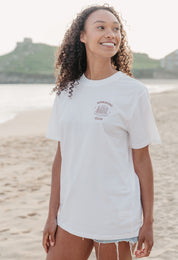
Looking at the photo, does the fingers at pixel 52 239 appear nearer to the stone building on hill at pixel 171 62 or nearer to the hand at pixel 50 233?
the hand at pixel 50 233

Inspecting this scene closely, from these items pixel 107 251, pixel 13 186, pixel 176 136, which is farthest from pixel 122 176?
pixel 176 136

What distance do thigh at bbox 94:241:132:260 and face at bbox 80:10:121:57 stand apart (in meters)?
0.95

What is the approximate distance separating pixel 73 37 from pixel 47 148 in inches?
280

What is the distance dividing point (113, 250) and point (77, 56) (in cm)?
111

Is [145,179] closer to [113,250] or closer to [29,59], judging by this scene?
[113,250]

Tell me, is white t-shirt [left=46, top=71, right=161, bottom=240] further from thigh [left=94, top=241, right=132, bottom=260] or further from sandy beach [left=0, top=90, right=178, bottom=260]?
sandy beach [left=0, top=90, right=178, bottom=260]

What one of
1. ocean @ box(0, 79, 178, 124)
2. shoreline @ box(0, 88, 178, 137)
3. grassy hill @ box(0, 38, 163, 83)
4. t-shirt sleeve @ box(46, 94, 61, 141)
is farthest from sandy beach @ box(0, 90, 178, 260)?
grassy hill @ box(0, 38, 163, 83)

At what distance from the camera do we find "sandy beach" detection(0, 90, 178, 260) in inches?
141

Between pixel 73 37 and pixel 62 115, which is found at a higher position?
pixel 73 37

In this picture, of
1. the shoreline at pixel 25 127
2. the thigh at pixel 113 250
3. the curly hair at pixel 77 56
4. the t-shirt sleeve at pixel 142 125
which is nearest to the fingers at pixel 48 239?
the thigh at pixel 113 250

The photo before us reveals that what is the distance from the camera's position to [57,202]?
1960mm

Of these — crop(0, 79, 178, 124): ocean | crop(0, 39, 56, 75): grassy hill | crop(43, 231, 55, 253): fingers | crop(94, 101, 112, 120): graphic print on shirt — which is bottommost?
crop(0, 39, 56, 75): grassy hill

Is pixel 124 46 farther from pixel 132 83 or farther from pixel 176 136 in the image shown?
pixel 176 136

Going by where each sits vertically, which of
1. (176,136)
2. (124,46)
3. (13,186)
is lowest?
(176,136)
